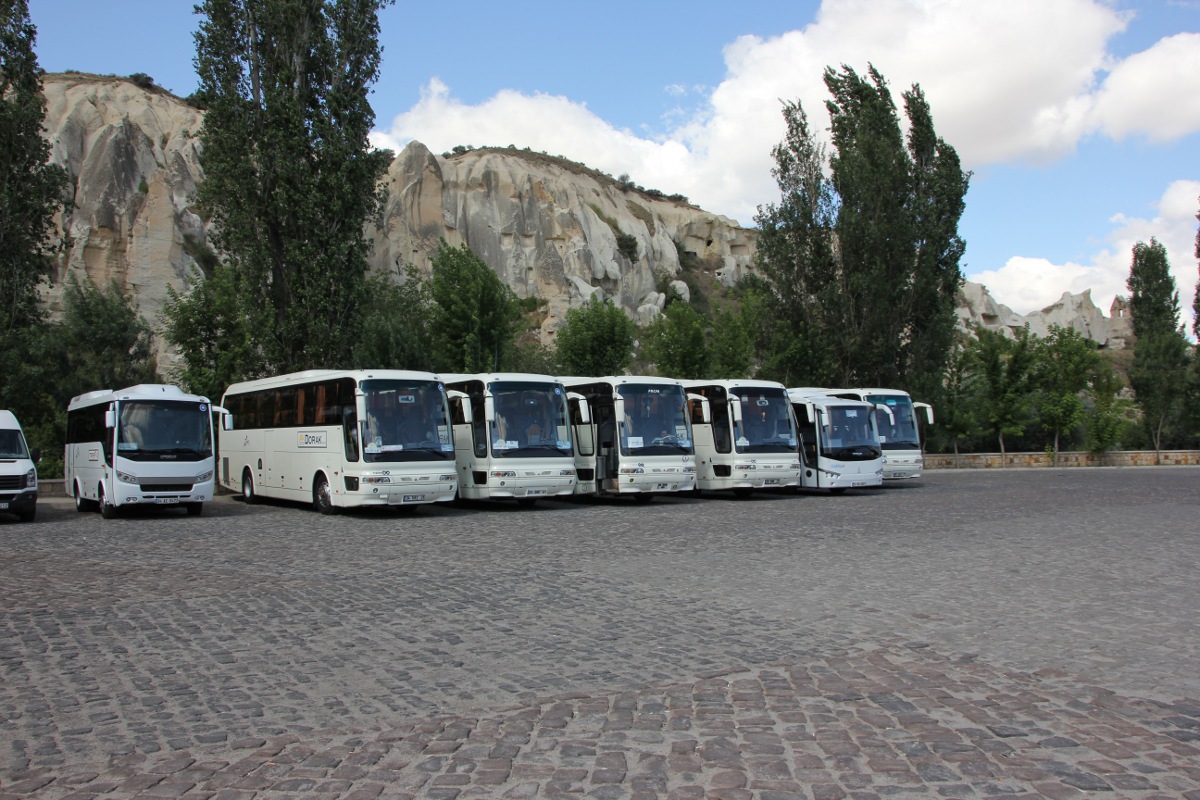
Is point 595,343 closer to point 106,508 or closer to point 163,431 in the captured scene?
point 163,431

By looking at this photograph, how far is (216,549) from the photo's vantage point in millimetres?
14227

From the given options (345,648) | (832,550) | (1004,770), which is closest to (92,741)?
(345,648)

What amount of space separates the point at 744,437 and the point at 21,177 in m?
20.9

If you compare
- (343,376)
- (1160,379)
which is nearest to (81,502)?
(343,376)

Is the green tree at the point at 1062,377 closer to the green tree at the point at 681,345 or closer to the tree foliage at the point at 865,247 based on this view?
the tree foliage at the point at 865,247

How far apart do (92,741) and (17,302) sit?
25931 mm

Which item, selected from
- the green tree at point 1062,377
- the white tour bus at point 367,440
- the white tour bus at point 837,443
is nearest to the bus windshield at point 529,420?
the white tour bus at point 367,440

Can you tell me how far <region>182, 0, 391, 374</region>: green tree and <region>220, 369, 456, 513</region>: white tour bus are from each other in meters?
5.84

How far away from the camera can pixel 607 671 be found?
22.0ft

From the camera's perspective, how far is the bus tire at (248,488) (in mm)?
25114

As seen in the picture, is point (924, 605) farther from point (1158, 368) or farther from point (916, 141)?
point (1158, 368)

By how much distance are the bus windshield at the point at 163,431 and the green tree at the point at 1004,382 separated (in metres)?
32.1

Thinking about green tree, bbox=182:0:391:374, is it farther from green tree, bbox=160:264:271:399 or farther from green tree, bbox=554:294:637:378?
green tree, bbox=554:294:637:378

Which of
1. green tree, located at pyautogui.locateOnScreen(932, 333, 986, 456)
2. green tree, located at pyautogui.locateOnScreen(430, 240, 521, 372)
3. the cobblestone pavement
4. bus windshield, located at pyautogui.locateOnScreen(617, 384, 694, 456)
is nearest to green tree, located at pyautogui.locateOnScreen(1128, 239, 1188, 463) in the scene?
green tree, located at pyautogui.locateOnScreen(932, 333, 986, 456)
